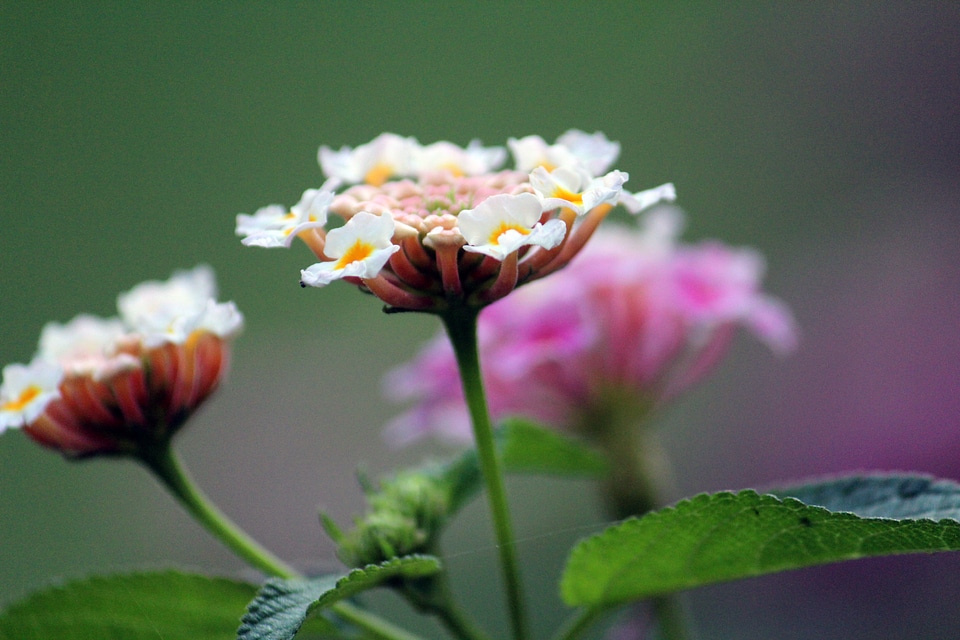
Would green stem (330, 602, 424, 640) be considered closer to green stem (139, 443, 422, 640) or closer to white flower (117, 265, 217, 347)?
green stem (139, 443, 422, 640)

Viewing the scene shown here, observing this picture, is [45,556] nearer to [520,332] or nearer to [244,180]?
[244,180]

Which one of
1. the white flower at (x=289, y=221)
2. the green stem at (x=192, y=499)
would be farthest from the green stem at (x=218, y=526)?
the white flower at (x=289, y=221)

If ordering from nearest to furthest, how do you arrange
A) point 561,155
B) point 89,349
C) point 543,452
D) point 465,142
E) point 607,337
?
point 561,155 → point 89,349 → point 543,452 → point 607,337 → point 465,142

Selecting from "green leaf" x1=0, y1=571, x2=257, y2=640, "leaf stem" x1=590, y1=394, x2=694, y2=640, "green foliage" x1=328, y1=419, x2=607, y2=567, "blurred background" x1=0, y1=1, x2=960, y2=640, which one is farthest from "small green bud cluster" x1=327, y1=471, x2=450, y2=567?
"blurred background" x1=0, y1=1, x2=960, y2=640

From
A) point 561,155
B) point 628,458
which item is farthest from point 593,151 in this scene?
point 628,458

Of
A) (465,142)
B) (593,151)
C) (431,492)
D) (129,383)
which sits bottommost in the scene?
(431,492)

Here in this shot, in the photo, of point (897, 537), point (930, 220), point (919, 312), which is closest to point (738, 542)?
point (897, 537)

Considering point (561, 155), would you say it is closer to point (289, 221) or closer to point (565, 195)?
point (565, 195)
